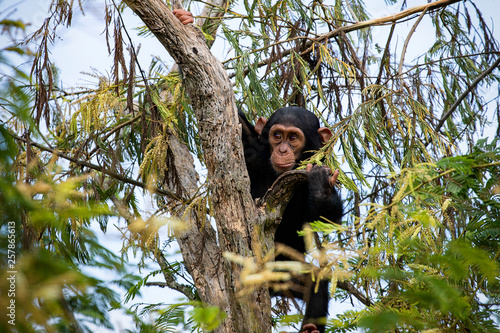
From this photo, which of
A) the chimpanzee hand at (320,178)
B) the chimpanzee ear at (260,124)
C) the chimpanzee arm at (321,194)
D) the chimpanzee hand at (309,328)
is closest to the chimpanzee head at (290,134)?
the chimpanzee ear at (260,124)

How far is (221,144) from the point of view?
239cm

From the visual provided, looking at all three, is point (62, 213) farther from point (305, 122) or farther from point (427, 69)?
point (427, 69)

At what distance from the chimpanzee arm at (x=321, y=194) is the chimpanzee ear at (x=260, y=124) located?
0.99 metres

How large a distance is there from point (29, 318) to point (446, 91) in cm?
387

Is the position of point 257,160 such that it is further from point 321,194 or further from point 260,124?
point 321,194

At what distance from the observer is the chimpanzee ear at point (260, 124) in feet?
12.3

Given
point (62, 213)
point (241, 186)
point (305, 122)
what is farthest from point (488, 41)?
point (62, 213)

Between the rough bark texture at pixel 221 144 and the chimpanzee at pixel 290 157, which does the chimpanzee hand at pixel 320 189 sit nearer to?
the chimpanzee at pixel 290 157

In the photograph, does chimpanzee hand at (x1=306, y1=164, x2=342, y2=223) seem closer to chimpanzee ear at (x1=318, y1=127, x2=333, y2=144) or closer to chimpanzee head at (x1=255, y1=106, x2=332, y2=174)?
chimpanzee head at (x1=255, y1=106, x2=332, y2=174)

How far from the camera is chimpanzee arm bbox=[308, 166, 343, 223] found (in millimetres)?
2834

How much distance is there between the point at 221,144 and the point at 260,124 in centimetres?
147

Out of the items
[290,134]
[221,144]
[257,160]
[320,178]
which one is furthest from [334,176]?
[257,160]

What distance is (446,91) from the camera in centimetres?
402

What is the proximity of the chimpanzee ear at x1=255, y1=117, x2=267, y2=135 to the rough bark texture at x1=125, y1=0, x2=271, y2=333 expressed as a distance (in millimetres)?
1275
